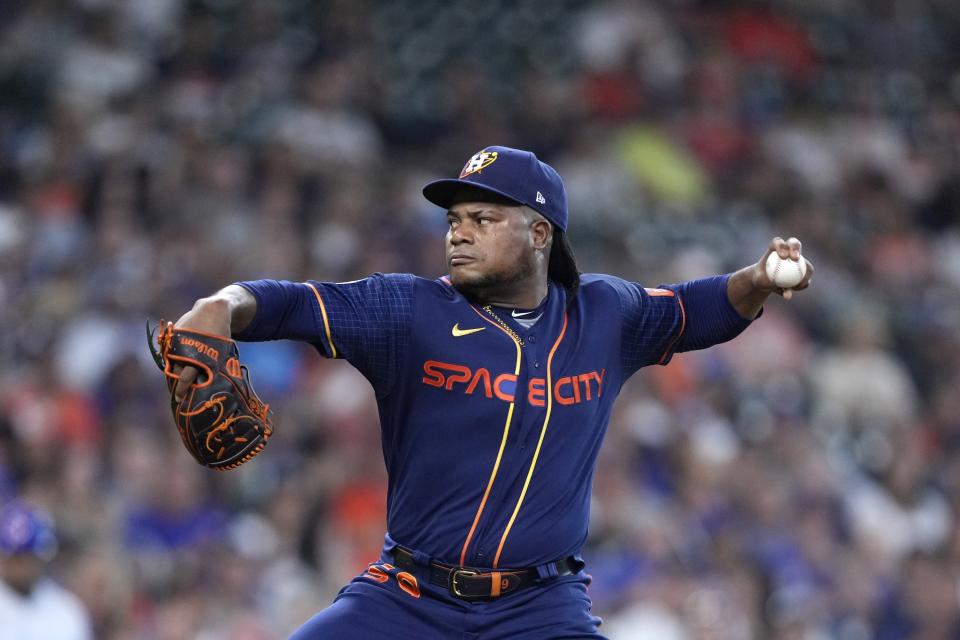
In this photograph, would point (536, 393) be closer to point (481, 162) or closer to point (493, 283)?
point (493, 283)

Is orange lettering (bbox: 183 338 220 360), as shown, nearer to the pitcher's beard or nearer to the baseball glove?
the baseball glove

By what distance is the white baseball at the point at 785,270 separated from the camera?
4.76 m

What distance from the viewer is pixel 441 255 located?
404 inches

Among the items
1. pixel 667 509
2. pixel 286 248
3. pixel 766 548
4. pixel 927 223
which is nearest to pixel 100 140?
pixel 286 248

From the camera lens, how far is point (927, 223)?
529 inches

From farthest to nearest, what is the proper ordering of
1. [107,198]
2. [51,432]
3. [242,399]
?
[107,198] < [51,432] < [242,399]

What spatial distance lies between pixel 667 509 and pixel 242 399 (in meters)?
5.71

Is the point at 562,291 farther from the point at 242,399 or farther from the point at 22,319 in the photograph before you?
the point at 22,319

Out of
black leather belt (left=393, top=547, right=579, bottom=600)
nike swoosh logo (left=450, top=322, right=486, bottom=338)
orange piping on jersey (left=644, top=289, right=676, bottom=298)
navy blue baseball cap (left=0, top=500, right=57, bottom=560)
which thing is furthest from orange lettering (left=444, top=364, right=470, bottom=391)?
navy blue baseball cap (left=0, top=500, right=57, bottom=560)

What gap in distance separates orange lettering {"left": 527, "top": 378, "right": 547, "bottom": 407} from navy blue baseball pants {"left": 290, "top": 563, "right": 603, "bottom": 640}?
53 cm

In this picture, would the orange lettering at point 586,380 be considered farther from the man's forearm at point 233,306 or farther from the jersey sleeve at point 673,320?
the man's forearm at point 233,306

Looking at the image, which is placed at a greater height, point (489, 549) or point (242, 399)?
point (242, 399)

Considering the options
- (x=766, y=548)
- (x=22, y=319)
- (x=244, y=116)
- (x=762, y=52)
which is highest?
(x=762, y=52)

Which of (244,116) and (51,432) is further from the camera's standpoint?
(244,116)
